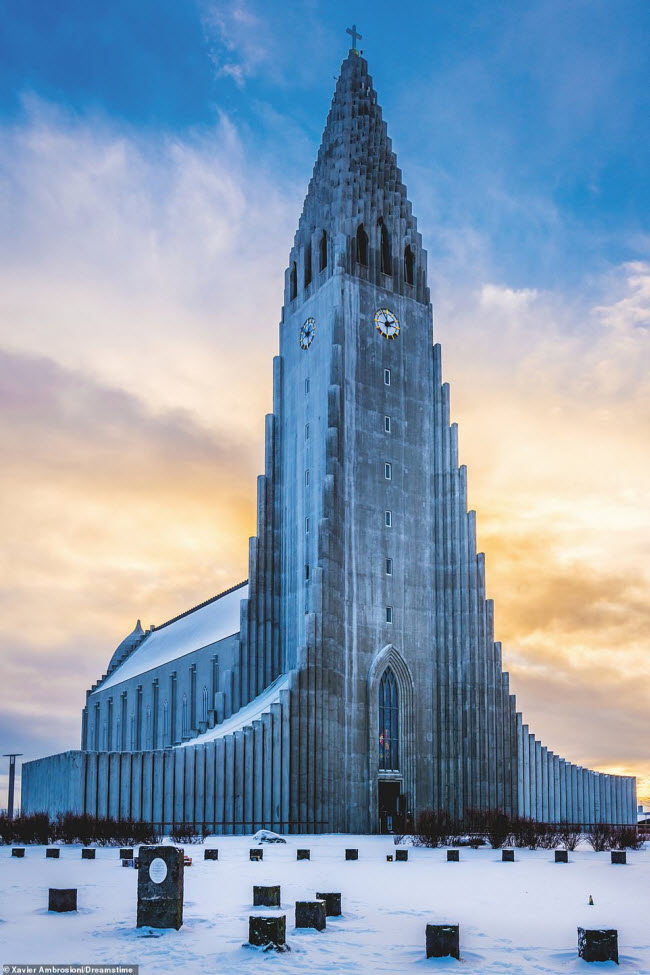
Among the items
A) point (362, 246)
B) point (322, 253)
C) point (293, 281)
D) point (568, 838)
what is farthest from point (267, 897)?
point (293, 281)

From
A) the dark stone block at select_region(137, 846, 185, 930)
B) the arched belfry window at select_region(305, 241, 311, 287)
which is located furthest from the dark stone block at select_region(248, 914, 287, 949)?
the arched belfry window at select_region(305, 241, 311, 287)

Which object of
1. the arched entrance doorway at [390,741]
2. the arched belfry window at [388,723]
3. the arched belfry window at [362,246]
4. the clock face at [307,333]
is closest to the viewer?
the arched entrance doorway at [390,741]

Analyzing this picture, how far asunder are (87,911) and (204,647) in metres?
61.3

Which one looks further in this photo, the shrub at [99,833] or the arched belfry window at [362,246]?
the arched belfry window at [362,246]

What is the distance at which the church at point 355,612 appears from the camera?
2159 inches

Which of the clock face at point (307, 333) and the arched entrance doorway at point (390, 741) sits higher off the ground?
the clock face at point (307, 333)

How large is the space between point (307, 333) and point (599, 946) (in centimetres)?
5784

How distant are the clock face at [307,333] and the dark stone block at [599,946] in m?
56.6

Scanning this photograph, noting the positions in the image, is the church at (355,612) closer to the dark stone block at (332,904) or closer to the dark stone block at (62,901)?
the dark stone block at (62,901)

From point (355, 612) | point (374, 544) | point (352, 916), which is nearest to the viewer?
point (352, 916)

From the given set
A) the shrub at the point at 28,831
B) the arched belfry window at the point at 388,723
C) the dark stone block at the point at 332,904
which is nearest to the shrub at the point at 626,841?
the shrub at the point at 28,831

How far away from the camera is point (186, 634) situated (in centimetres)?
8938

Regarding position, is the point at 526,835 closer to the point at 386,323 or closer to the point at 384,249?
the point at 386,323

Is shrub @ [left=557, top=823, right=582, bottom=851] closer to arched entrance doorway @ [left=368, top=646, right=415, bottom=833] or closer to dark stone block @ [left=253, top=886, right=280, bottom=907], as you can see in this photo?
arched entrance doorway @ [left=368, top=646, right=415, bottom=833]
